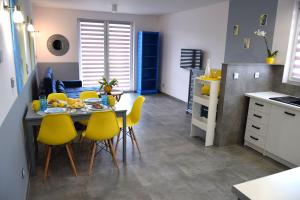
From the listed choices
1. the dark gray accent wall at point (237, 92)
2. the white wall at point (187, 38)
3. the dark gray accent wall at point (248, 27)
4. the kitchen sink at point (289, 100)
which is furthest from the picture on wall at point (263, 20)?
the kitchen sink at point (289, 100)

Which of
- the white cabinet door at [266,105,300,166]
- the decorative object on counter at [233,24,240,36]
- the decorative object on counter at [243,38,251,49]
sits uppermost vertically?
the decorative object on counter at [233,24,240,36]

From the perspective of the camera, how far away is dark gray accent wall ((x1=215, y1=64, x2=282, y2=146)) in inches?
145

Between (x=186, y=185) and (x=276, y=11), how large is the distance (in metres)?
3.12

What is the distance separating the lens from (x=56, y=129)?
2.71 meters

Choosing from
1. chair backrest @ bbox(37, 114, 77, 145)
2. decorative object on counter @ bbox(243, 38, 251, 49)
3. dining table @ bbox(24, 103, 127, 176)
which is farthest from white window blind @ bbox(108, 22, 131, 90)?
chair backrest @ bbox(37, 114, 77, 145)

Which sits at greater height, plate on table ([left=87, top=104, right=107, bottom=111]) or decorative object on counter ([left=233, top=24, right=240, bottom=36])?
decorative object on counter ([left=233, top=24, right=240, bottom=36])

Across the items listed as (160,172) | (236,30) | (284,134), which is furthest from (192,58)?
(160,172)

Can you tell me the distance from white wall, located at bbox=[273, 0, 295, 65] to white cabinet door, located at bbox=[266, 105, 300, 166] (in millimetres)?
1014

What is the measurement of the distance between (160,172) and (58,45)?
5.37m

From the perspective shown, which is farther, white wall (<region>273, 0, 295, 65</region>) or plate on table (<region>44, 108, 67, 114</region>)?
white wall (<region>273, 0, 295, 65</region>)

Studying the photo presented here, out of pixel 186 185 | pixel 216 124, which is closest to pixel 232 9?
pixel 216 124

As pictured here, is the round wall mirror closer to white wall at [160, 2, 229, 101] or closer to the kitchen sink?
white wall at [160, 2, 229, 101]

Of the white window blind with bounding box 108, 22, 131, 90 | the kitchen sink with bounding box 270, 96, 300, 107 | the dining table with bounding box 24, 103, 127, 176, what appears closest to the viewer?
the dining table with bounding box 24, 103, 127, 176

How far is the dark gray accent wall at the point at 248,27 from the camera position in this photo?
3.97 m
